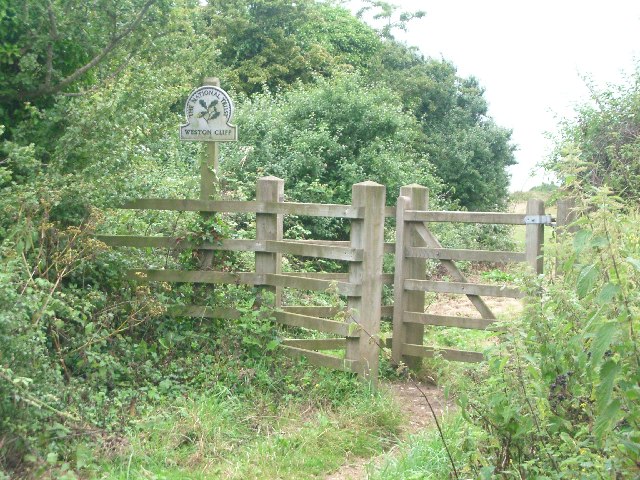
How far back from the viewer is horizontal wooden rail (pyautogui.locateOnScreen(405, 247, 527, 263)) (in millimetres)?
7605

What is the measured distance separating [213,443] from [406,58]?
2435 cm

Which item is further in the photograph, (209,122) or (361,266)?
(209,122)

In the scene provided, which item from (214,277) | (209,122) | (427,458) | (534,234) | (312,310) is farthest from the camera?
(209,122)

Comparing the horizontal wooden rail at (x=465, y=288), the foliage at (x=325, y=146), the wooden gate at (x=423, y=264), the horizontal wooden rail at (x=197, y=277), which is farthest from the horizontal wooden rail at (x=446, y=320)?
the foliage at (x=325, y=146)

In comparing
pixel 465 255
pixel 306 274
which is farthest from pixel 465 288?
pixel 306 274

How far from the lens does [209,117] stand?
353 inches

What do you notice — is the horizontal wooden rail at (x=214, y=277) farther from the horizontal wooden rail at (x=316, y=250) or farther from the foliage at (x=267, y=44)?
the foliage at (x=267, y=44)

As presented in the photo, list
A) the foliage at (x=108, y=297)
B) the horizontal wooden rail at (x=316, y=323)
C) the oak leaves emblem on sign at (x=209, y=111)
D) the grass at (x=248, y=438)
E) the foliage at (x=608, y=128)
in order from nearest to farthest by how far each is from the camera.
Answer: the foliage at (x=108, y=297), the grass at (x=248, y=438), the horizontal wooden rail at (x=316, y=323), the oak leaves emblem on sign at (x=209, y=111), the foliage at (x=608, y=128)

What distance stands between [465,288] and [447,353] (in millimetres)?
628

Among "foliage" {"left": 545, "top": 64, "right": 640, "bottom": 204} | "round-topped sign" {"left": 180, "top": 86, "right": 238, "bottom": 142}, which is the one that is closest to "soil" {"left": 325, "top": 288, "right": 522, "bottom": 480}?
"round-topped sign" {"left": 180, "top": 86, "right": 238, "bottom": 142}

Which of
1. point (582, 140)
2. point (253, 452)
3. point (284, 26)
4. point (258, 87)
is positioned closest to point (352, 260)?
point (253, 452)

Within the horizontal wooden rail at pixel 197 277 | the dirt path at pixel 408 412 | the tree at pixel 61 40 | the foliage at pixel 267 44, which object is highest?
the foliage at pixel 267 44

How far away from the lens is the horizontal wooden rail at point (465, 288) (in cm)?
746

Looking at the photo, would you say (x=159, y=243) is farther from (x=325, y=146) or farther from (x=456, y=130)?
(x=456, y=130)
